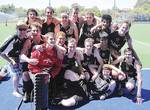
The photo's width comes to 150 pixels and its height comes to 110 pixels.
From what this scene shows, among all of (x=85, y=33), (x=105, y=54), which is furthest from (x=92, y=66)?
(x=85, y=33)

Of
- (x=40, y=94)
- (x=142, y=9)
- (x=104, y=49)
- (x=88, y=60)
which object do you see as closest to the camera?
(x=40, y=94)

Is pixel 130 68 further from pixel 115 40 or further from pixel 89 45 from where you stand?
pixel 89 45

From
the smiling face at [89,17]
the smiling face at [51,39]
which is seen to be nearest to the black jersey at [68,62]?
the smiling face at [51,39]

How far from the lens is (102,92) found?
7.77 meters

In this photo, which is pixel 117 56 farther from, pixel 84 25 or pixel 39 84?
pixel 39 84

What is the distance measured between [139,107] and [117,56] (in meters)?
1.65

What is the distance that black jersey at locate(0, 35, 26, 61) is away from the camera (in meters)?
7.30

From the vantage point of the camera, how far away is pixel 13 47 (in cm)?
740

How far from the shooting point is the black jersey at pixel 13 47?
730cm

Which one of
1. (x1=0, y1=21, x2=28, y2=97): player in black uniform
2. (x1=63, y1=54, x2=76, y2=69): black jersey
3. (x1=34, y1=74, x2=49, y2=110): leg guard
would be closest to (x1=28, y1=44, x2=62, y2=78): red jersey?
(x1=63, y1=54, x2=76, y2=69): black jersey

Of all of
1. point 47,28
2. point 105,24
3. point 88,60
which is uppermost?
point 105,24

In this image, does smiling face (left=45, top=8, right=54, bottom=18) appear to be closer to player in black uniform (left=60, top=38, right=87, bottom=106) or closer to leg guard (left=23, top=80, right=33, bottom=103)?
player in black uniform (left=60, top=38, right=87, bottom=106)

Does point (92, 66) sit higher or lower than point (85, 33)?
lower

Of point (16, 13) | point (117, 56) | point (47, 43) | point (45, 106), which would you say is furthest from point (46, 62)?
point (16, 13)
